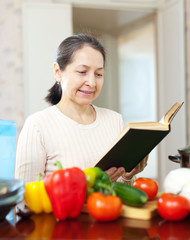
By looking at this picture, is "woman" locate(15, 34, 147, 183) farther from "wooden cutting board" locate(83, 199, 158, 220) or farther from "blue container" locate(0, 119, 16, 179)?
"wooden cutting board" locate(83, 199, 158, 220)

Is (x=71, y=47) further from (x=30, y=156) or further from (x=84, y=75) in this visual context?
(x=30, y=156)

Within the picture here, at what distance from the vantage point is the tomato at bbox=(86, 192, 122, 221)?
105cm

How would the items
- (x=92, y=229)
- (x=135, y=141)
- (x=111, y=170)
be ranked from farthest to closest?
(x=111, y=170)
(x=135, y=141)
(x=92, y=229)

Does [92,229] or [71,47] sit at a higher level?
[71,47]

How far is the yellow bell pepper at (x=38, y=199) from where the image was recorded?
1162 millimetres

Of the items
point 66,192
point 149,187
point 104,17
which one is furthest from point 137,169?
point 104,17

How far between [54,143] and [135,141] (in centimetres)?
52

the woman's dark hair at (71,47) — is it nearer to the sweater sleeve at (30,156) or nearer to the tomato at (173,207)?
the sweater sleeve at (30,156)

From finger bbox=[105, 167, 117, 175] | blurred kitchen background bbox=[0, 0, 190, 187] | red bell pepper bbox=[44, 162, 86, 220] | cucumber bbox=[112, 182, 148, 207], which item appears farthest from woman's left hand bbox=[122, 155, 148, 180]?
blurred kitchen background bbox=[0, 0, 190, 187]

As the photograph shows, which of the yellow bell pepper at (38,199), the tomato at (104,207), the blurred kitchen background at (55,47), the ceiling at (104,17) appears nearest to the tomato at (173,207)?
the tomato at (104,207)

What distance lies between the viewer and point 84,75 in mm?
1772

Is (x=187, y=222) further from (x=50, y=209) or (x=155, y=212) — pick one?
(x=50, y=209)

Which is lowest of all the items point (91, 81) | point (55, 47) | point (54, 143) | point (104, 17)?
point (54, 143)

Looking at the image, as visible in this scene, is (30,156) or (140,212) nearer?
(140,212)
